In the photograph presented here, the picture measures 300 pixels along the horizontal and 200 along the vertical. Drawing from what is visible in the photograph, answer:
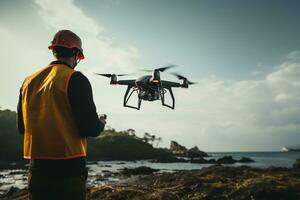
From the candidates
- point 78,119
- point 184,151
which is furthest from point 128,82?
point 184,151

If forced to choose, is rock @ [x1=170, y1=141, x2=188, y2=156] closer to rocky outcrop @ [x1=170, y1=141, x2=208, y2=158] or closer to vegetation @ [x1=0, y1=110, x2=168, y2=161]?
rocky outcrop @ [x1=170, y1=141, x2=208, y2=158]

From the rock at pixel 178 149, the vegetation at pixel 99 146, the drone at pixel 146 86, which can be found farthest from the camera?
the rock at pixel 178 149

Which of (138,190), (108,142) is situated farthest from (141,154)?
(138,190)

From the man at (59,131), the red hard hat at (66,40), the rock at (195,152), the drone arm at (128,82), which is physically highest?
the drone arm at (128,82)

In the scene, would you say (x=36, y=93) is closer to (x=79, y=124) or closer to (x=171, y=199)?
(x=79, y=124)

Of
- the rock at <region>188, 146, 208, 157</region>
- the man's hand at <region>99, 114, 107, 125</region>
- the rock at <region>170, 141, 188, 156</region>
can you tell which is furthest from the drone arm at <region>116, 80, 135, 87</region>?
the rock at <region>170, 141, 188, 156</region>

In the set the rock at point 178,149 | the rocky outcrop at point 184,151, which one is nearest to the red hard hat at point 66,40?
the rocky outcrop at point 184,151

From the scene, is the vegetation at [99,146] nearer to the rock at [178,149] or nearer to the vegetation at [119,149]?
the vegetation at [119,149]
